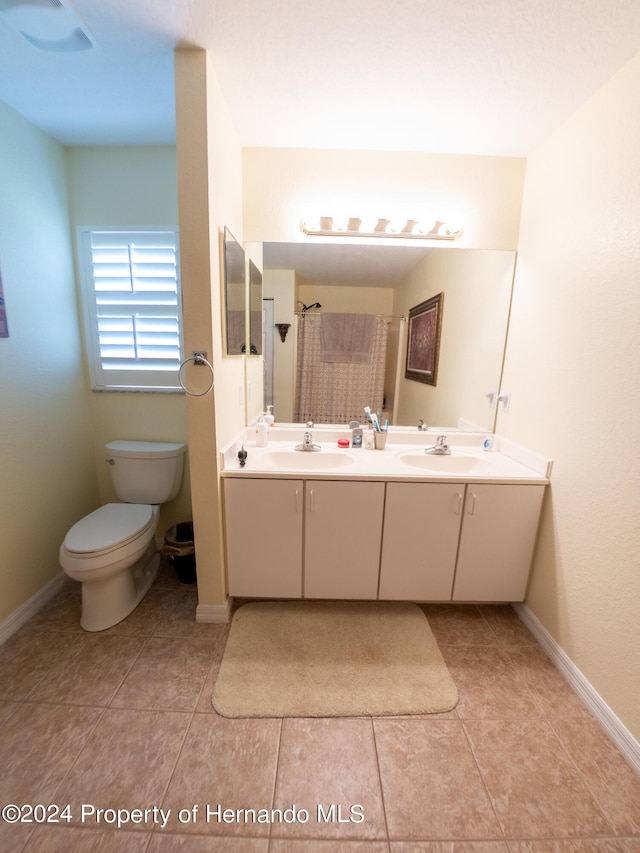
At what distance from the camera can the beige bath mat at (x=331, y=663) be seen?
1271mm

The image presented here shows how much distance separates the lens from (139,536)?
164 centimetres

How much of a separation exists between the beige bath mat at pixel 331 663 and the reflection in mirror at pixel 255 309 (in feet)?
4.66

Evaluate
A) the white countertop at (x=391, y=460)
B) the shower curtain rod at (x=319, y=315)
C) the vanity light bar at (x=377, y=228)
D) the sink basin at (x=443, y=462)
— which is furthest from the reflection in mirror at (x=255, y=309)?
the sink basin at (x=443, y=462)

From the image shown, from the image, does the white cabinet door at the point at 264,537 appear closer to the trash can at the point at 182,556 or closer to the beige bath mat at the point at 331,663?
the beige bath mat at the point at 331,663

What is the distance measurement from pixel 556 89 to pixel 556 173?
32 cm

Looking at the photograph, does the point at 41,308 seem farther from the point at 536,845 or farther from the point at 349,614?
the point at 536,845

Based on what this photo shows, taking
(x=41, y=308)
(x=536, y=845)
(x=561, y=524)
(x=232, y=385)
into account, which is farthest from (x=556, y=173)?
(x=41, y=308)

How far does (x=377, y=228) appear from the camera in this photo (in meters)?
1.79

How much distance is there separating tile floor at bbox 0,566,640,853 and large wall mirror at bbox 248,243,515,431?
1.33m

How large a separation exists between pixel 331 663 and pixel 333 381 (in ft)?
4.63

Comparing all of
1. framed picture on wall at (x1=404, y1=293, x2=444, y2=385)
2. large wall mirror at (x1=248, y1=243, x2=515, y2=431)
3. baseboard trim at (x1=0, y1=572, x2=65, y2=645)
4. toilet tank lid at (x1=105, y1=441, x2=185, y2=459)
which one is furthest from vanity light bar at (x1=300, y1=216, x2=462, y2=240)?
baseboard trim at (x1=0, y1=572, x2=65, y2=645)

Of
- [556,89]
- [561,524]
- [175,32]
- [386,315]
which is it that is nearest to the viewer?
[175,32]

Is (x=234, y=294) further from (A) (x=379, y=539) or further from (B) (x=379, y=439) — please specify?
(A) (x=379, y=539)

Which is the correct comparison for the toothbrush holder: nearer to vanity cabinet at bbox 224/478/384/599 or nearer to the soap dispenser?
vanity cabinet at bbox 224/478/384/599
